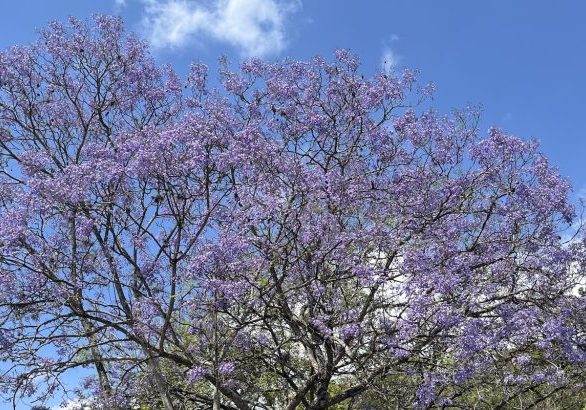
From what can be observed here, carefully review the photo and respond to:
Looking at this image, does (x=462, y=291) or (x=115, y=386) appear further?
(x=115, y=386)

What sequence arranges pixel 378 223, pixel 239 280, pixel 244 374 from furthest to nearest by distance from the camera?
pixel 244 374 → pixel 378 223 → pixel 239 280

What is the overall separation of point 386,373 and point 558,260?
9.57 ft

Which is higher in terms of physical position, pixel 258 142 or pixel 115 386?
pixel 258 142

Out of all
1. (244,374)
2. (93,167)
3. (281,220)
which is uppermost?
(93,167)

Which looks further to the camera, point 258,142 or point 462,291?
point 258,142

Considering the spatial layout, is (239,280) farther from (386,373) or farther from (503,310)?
(503,310)

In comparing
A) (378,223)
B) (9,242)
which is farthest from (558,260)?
(9,242)

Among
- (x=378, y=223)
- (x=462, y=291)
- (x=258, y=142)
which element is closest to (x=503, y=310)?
(x=462, y=291)

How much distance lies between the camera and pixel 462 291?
9516 millimetres

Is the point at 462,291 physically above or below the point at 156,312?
below

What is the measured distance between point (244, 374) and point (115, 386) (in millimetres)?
2041

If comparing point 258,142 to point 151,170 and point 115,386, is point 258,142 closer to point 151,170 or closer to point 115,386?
point 151,170

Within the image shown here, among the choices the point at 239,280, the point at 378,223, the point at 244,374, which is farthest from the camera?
the point at 244,374

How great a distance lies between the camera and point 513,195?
1040 centimetres
